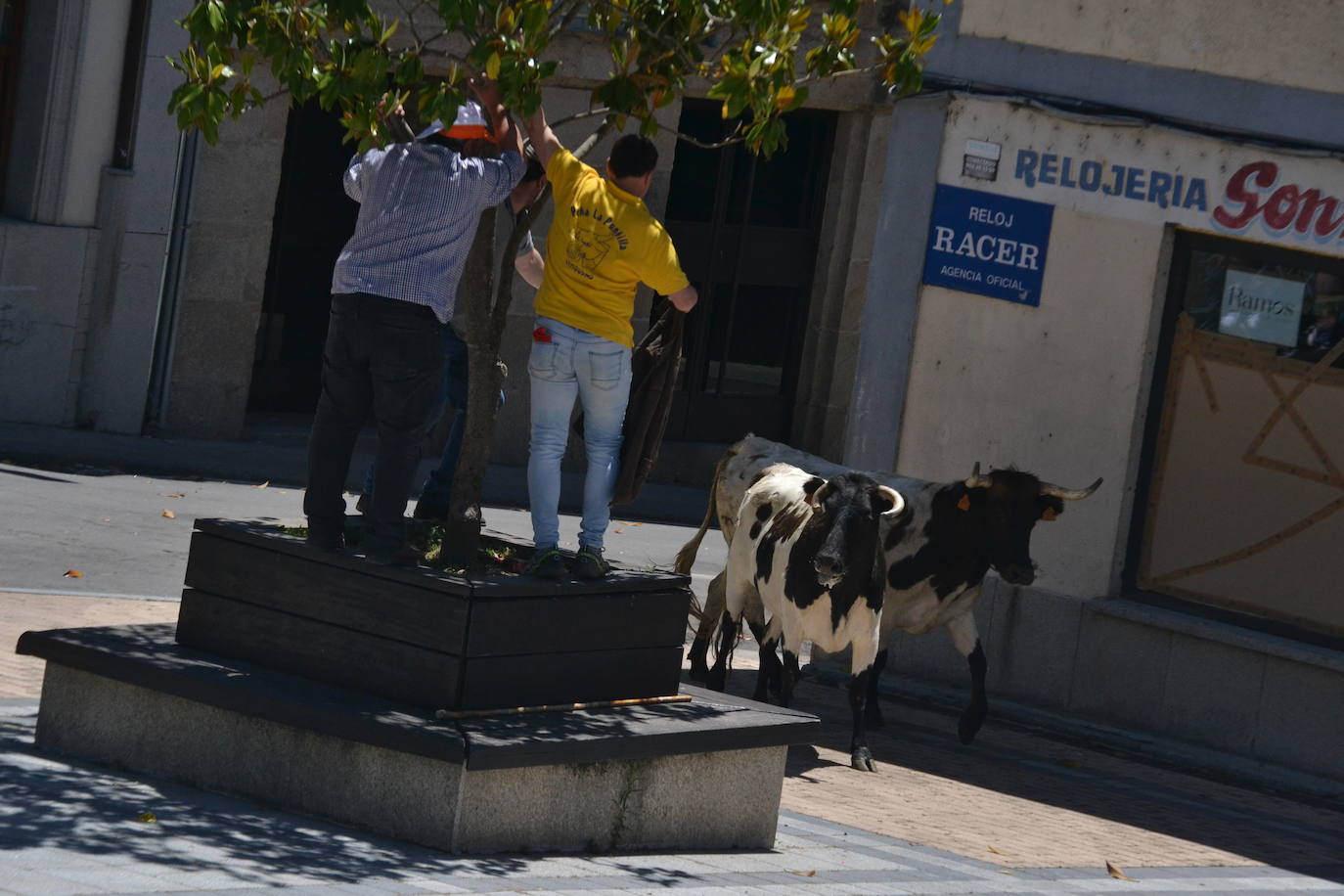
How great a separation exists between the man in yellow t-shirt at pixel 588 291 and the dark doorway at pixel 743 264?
11337mm

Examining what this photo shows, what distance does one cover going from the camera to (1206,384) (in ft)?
40.0

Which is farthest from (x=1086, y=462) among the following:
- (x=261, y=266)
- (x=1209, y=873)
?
(x=261, y=266)

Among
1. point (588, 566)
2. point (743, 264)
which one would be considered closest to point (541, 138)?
point (588, 566)

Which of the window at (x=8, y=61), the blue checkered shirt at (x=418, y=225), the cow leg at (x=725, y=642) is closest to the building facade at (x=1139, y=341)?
the cow leg at (x=725, y=642)

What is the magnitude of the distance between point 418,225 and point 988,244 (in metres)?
5.86

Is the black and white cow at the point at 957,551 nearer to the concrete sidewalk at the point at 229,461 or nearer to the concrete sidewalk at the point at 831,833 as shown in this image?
the concrete sidewalk at the point at 831,833

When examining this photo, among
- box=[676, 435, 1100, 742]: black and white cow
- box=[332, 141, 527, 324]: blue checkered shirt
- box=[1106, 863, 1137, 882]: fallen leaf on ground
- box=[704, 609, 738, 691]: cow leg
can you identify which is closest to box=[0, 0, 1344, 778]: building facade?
box=[676, 435, 1100, 742]: black and white cow

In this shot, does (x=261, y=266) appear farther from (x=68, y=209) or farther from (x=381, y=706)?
(x=381, y=706)

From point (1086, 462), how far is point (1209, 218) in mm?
1689

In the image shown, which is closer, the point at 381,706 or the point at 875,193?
the point at 381,706

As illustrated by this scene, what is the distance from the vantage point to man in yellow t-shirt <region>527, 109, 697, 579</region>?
26.6 feet

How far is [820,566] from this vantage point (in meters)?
10.1

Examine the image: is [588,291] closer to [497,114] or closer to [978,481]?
[497,114]

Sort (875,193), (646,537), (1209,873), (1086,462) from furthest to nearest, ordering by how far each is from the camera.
→ (875,193) < (646,537) < (1086,462) < (1209,873)
